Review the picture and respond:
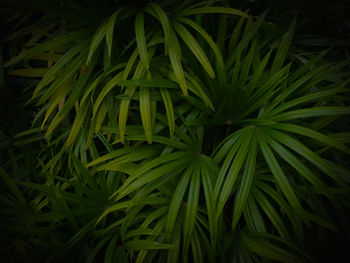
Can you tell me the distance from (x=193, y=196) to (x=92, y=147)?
18.6 inches

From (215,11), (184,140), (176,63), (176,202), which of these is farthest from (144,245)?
(215,11)

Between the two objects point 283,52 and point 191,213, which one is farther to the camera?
point 283,52

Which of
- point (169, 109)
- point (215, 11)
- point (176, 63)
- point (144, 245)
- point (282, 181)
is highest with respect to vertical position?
point (215, 11)

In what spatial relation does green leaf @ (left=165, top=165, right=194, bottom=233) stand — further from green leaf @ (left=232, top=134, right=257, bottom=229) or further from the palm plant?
green leaf @ (left=232, top=134, right=257, bottom=229)

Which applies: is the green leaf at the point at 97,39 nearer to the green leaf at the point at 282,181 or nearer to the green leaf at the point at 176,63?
the green leaf at the point at 176,63

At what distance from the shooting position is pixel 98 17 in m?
0.79

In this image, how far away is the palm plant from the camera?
678 millimetres

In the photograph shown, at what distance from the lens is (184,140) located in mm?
781

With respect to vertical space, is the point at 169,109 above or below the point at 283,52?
below

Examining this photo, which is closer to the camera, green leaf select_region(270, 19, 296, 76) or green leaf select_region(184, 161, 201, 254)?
green leaf select_region(184, 161, 201, 254)

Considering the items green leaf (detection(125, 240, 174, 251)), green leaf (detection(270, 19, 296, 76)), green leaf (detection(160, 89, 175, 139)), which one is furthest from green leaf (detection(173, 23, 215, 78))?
green leaf (detection(125, 240, 174, 251))

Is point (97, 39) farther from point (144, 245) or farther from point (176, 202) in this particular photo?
point (144, 245)

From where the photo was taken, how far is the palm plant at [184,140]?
0.68 m

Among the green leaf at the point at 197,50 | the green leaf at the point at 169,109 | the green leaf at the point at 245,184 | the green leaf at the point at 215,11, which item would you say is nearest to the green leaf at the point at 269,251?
the green leaf at the point at 245,184
